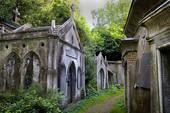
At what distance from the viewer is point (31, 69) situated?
15172 mm

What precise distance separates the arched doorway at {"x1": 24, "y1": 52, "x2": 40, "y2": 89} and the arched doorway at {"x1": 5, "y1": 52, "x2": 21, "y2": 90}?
0.59 metres

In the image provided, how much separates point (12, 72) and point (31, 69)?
4.98ft

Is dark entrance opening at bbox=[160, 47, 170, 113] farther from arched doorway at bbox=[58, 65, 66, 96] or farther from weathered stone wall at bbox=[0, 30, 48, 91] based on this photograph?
arched doorway at bbox=[58, 65, 66, 96]

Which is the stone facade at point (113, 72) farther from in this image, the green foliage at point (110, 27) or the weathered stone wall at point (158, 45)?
the weathered stone wall at point (158, 45)

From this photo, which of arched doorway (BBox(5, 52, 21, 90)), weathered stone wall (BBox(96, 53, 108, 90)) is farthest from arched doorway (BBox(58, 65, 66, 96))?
weathered stone wall (BBox(96, 53, 108, 90))

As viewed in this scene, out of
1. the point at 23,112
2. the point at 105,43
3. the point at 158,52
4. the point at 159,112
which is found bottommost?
the point at 23,112

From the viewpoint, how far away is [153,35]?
20.8 ft

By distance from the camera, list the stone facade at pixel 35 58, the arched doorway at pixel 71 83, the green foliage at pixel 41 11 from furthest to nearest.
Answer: the green foliage at pixel 41 11
the arched doorway at pixel 71 83
the stone facade at pixel 35 58

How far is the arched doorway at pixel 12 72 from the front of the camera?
15422mm

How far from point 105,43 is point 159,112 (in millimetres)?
29302

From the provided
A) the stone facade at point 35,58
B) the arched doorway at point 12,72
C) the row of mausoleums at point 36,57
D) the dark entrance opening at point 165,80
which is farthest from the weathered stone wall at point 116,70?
the dark entrance opening at point 165,80

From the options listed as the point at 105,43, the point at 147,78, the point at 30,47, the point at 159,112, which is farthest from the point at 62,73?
the point at 105,43

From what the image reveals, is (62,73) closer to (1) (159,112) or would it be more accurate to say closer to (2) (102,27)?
(1) (159,112)

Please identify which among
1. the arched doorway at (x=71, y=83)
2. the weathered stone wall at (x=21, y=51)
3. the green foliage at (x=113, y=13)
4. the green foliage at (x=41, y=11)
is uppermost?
the green foliage at (x=113, y=13)
